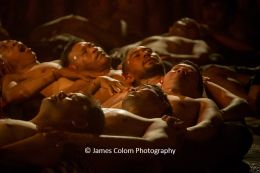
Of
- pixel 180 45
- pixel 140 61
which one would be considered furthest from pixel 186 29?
pixel 140 61

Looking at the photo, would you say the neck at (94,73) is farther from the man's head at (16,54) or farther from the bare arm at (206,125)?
the bare arm at (206,125)

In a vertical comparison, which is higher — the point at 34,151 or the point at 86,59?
the point at 34,151

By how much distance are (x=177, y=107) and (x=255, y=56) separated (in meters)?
4.98

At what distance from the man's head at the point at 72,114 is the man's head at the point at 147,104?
1.92ft

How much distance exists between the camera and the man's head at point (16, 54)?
22.6ft

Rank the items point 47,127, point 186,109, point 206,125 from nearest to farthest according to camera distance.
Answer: point 47,127 < point 206,125 < point 186,109

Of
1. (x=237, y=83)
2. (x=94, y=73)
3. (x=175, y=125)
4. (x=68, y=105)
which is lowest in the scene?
(x=237, y=83)

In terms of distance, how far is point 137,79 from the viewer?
6523 mm

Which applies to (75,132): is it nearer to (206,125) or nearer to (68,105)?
(68,105)

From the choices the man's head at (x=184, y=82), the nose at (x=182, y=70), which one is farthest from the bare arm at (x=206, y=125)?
the nose at (x=182, y=70)

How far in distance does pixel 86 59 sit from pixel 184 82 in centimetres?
166

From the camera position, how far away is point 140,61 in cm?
655

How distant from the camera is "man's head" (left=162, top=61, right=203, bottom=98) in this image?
5832 millimetres

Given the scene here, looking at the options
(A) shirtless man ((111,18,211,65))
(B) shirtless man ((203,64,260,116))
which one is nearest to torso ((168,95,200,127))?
(B) shirtless man ((203,64,260,116))
